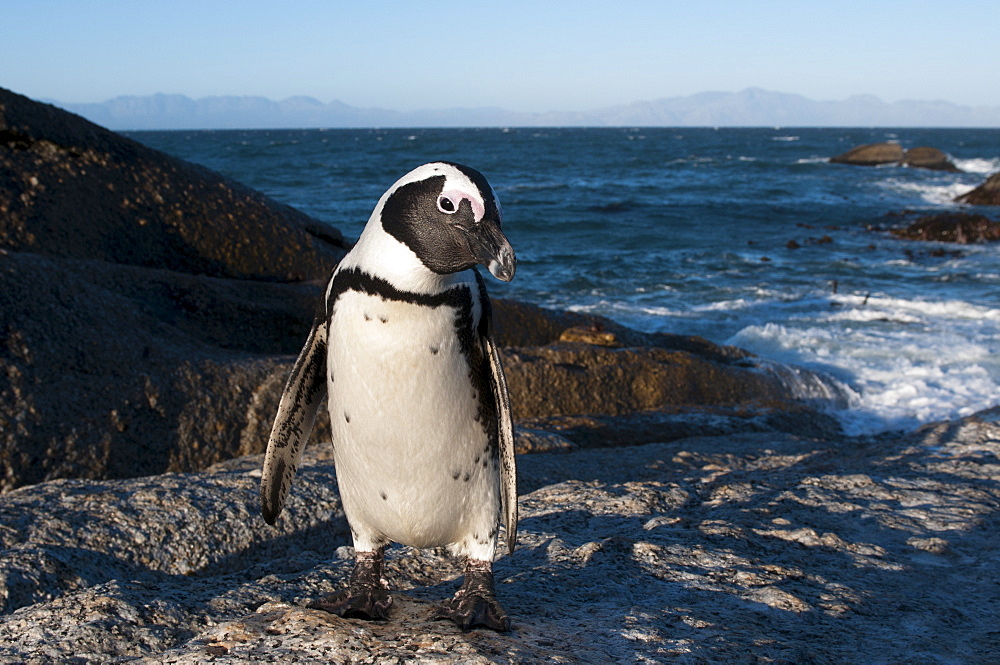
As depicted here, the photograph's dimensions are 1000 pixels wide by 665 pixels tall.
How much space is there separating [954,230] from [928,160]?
32.5 meters

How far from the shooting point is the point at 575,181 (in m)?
38.7

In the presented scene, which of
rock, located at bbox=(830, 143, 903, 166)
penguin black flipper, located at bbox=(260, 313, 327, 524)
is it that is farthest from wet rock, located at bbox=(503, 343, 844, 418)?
rock, located at bbox=(830, 143, 903, 166)

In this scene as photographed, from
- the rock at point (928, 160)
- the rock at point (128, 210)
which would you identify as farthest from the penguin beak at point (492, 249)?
the rock at point (928, 160)

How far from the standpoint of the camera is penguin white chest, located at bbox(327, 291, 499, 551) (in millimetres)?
2459

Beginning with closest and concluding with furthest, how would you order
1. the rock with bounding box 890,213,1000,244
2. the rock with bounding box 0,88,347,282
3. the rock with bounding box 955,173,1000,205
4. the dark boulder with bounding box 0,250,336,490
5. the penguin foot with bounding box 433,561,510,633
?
the penguin foot with bounding box 433,561,510,633 → the dark boulder with bounding box 0,250,336,490 → the rock with bounding box 0,88,347,282 → the rock with bounding box 890,213,1000,244 → the rock with bounding box 955,173,1000,205

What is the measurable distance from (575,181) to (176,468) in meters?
35.2

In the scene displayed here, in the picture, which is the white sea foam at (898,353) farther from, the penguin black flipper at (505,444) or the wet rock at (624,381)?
the penguin black flipper at (505,444)

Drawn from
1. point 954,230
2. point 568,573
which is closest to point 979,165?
point 954,230

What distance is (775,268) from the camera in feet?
58.1

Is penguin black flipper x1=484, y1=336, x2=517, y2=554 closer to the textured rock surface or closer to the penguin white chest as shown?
the penguin white chest

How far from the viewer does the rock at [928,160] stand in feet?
159

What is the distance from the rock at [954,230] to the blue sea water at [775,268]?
699 millimetres

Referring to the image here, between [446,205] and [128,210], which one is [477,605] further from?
[128,210]

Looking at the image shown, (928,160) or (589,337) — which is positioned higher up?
(928,160)
